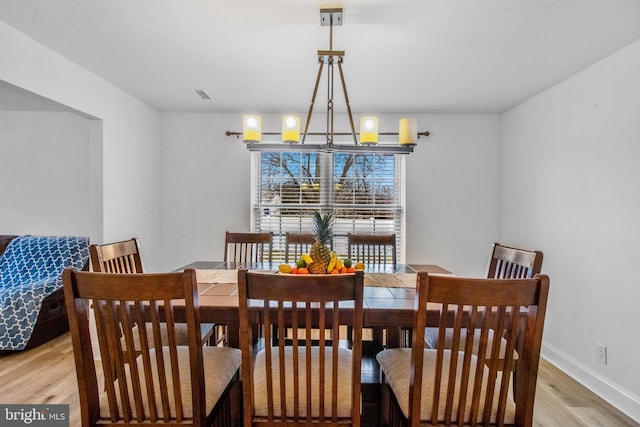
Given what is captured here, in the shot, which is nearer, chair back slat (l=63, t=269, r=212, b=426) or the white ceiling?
chair back slat (l=63, t=269, r=212, b=426)

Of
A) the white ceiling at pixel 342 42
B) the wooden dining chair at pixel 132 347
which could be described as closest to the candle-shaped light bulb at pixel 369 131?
the white ceiling at pixel 342 42

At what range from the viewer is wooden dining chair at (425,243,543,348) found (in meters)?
1.90

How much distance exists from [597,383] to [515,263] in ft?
4.20

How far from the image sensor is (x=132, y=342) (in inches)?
47.7

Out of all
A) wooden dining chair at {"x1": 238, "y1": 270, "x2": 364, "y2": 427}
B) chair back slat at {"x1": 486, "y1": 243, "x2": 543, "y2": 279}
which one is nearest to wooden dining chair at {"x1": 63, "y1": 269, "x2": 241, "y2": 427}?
wooden dining chair at {"x1": 238, "y1": 270, "x2": 364, "y2": 427}

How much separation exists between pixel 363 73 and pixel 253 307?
209cm

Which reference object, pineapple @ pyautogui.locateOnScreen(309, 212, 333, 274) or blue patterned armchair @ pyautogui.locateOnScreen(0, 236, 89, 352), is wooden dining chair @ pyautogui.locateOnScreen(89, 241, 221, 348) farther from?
blue patterned armchair @ pyautogui.locateOnScreen(0, 236, 89, 352)

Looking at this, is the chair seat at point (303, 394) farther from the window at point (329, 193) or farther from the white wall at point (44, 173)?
the white wall at point (44, 173)

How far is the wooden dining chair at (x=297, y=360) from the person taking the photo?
3.73ft

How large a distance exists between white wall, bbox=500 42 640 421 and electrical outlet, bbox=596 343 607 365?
0.11ft

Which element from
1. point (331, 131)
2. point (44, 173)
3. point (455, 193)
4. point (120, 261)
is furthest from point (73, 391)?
point (455, 193)

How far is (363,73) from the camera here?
2750mm

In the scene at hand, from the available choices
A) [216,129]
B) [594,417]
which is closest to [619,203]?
[594,417]

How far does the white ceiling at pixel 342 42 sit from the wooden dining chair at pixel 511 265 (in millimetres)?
1359
